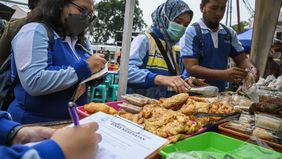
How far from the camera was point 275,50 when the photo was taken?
5.29 m

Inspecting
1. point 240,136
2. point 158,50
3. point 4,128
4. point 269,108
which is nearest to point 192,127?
point 240,136

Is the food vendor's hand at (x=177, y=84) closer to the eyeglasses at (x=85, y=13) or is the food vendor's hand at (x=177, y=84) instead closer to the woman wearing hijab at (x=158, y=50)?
the woman wearing hijab at (x=158, y=50)

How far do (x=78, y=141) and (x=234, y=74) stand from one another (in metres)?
1.83

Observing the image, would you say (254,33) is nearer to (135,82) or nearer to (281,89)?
(281,89)

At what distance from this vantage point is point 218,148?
3.58 ft

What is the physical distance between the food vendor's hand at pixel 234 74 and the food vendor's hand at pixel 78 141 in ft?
5.77

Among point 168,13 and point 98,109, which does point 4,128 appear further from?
point 168,13

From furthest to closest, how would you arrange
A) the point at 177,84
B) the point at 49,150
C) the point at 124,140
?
the point at 177,84 → the point at 124,140 → the point at 49,150

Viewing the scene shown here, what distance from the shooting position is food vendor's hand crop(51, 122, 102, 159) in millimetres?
694

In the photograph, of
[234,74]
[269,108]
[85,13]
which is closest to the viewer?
[269,108]

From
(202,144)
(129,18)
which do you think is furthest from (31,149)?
(129,18)

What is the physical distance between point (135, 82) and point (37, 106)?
2.63 feet

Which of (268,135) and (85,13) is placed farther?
(85,13)

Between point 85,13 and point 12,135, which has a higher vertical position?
point 85,13
